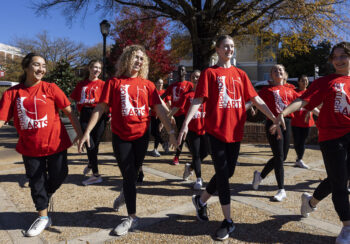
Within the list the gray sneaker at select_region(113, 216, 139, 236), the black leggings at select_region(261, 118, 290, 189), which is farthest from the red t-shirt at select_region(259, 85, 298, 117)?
the gray sneaker at select_region(113, 216, 139, 236)

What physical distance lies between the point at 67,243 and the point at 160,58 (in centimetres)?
2549

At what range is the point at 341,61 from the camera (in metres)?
2.70

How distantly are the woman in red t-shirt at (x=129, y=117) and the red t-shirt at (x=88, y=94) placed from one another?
1.87 metres

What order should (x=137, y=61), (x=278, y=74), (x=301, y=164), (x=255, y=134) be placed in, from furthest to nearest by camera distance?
(x=255, y=134) < (x=301, y=164) < (x=278, y=74) < (x=137, y=61)

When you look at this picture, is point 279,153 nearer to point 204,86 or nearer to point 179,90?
point 204,86

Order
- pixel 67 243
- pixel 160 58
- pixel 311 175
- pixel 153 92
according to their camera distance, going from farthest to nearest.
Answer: pixel 160 58, pixel 311 175, pixel 153 92, pixel 67 243

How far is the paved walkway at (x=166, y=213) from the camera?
2.81 metres

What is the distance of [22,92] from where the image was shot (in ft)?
9.53

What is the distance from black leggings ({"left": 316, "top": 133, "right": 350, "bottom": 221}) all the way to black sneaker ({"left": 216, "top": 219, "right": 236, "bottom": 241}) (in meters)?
1.01

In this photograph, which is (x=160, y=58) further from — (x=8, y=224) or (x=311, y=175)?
(x=8, y=224)

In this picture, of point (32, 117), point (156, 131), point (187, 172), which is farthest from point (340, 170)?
point (156, 131)

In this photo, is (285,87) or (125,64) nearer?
(125,64)

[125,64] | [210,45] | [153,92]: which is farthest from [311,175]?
[210,45]

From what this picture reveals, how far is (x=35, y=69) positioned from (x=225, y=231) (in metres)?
2.55
